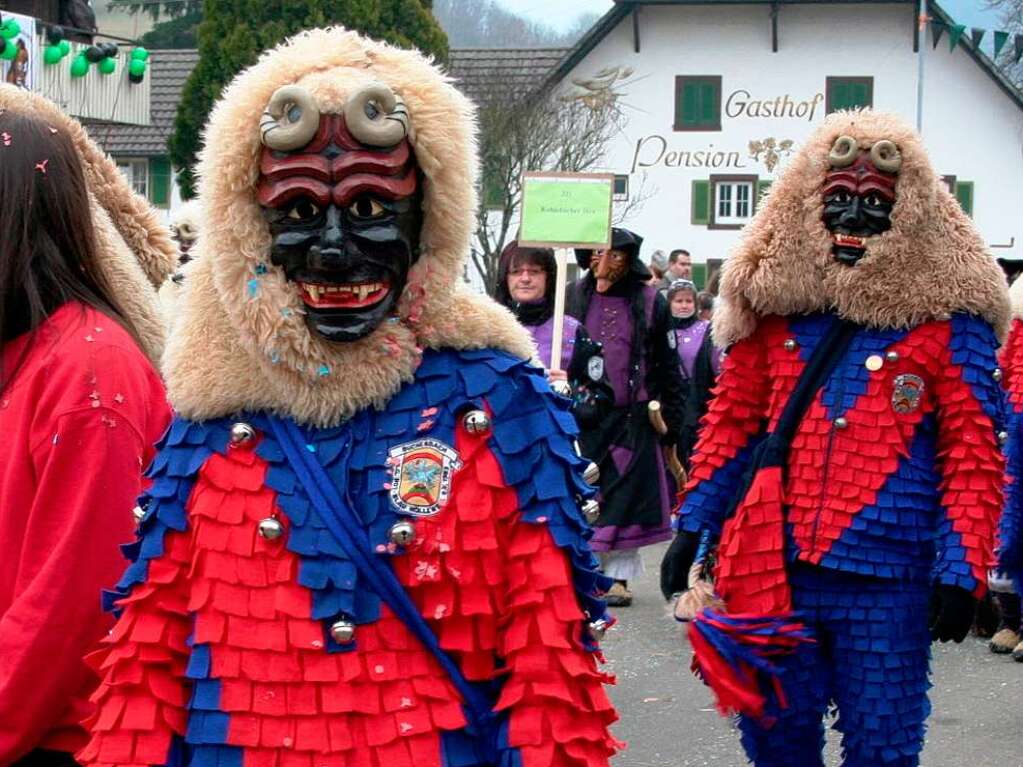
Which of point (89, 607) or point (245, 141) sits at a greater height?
point (245, 141)

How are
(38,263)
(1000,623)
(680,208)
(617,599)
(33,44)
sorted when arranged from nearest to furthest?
(38,263) < (1000,623) < (617,599) < (33,44) < (680,208)

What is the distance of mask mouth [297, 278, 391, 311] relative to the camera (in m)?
2.95

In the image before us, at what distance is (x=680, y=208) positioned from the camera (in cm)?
3653

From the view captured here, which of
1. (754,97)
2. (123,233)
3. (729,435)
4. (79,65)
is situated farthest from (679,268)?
(754,97)

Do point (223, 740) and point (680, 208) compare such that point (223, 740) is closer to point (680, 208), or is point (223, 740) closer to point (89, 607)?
point (89, 607)

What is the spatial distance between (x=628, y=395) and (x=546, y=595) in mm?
6278

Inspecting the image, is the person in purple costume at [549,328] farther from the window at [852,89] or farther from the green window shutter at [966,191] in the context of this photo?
the window at [852,89]

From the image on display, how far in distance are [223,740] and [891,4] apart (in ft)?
118

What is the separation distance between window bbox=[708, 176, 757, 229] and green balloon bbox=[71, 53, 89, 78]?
17177 millimetres

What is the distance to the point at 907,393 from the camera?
4.89m

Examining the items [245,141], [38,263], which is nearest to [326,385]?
[245,141]

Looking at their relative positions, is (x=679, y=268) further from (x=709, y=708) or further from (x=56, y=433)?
(x=56, y=433)

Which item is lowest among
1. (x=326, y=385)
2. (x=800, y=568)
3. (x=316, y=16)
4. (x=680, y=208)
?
(x=800, y=568)

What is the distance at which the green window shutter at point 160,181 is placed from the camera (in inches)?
1483
